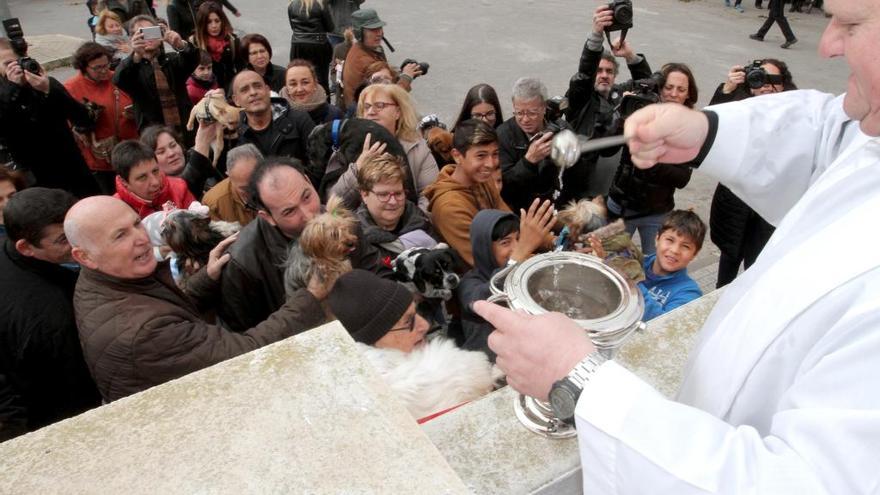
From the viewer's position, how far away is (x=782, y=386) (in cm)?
107

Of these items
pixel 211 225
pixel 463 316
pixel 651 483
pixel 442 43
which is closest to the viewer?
pixel 651 483

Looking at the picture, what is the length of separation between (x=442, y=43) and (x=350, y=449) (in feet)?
35.7

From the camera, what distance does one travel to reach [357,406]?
44.3 inches

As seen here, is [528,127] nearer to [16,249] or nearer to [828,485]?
[16,249]

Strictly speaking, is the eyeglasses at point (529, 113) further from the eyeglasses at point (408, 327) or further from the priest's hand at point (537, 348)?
the priest's hand at point (537, 348)

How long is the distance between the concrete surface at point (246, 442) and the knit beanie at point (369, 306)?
885mm

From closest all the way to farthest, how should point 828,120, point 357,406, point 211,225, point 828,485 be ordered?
point 828,485, point 357,406, point 828,120, point 211,225

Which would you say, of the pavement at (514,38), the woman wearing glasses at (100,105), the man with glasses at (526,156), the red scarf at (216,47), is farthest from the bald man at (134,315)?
the pavement at (514,38)

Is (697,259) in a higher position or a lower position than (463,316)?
lower

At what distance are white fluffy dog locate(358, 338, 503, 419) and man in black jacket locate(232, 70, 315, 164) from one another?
9.07 feet

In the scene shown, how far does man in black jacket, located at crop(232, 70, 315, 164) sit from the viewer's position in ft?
13.9

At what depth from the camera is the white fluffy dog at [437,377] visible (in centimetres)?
169

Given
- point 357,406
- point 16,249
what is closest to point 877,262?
point 357,406

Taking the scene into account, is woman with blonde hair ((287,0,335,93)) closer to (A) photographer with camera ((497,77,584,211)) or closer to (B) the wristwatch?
(A) photographer with camera ((497,77,584,211))
